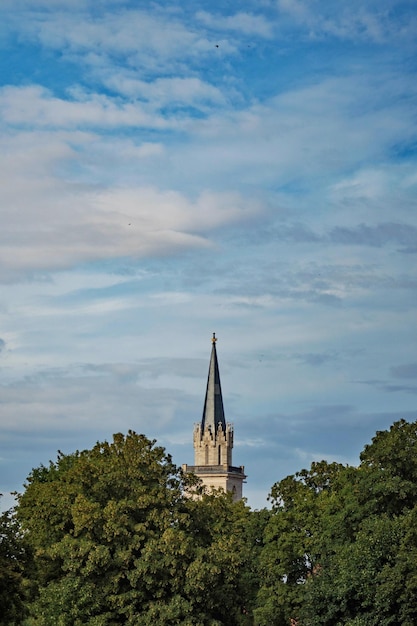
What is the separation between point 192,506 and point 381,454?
9.37 metres

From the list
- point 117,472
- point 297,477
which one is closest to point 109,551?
point 117,472

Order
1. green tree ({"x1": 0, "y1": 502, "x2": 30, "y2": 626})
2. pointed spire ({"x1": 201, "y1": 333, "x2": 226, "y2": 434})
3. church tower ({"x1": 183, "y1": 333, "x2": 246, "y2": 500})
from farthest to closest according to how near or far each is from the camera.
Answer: church tower ({"x1": 183, "y1": 333, "x2": 246, "y2": 500})
pointed spire ({"x1": 201, "y1": 333, "x2": 226, "y2": 434})
green tree ({"x1": 0, "y1": 502, "x2": 30, "y2": 626})

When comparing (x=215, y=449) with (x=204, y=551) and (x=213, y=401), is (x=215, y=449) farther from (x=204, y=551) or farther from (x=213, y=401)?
(x=204, y=551)

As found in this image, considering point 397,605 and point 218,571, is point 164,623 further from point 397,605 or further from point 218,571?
point 397,605

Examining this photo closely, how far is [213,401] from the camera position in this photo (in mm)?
189875

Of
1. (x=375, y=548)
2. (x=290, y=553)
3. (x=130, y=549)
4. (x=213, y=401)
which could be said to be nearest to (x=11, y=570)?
(x=130, y=549)

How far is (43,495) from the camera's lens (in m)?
69.9

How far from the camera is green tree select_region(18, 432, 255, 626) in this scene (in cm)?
Result: 6259

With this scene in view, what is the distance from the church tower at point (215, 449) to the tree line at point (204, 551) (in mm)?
118800

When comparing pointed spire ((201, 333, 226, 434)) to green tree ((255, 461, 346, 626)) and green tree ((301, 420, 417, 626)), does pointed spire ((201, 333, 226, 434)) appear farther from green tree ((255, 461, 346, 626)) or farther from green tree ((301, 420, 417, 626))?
green tree ((301, 420, 417, 626))

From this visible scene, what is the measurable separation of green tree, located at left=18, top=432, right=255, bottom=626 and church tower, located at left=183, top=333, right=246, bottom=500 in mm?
120240

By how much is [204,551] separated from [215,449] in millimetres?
126969

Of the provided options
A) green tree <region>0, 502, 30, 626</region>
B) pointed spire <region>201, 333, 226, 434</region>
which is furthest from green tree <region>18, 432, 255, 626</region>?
pointed spire <region>201, 333, 226, 434</region>

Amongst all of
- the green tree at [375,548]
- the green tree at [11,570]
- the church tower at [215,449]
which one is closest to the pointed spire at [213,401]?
the church tower at [215,449]
